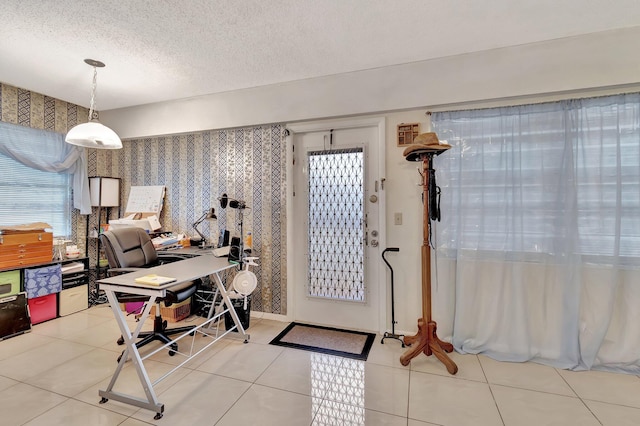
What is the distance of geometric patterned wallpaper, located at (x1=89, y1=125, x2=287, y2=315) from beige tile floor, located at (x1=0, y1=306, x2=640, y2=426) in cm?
103

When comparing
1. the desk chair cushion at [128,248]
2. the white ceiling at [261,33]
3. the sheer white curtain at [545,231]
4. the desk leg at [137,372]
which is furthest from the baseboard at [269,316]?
the white ceiling at [261,33]

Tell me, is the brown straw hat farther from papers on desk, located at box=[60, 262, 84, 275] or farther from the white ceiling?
papers on desk, located at box=[60, 262, 84, 275]

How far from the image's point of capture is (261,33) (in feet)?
7.74

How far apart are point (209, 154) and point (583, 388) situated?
427cm

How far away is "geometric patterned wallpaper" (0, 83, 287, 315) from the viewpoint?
3.36 metres

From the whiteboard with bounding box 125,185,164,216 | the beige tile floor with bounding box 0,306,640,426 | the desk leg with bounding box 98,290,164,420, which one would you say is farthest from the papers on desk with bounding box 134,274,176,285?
the whiteboard with bounding box 125,185,164,216

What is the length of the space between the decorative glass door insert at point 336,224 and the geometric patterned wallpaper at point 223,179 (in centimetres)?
37

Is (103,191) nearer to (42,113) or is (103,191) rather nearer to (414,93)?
(42,113)

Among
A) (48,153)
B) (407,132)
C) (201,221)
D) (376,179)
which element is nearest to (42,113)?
(48,153)

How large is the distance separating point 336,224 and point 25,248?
11.2ft

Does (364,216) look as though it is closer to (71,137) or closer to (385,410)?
(385,410)

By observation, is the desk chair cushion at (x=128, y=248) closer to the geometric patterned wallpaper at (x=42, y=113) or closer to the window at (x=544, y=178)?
the geometric patterned wallpaper at (x=42, y=113)

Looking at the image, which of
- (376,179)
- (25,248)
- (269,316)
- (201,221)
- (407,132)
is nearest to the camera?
(407,132)

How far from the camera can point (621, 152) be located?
2318mm
